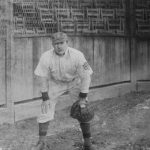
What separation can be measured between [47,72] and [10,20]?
5.76ft

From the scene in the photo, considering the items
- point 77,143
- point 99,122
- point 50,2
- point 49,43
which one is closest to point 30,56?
point 49,43

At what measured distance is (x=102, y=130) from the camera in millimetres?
6578

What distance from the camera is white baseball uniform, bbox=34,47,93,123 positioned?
5422 mm

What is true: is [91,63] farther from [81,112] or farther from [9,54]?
[81,112]

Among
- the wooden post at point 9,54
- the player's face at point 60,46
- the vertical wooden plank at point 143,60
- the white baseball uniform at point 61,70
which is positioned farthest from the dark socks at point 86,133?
the vertical wooden plank at point 143,60

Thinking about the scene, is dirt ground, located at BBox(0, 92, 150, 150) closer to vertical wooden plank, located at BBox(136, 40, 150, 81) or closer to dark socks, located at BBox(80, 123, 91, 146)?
dark socks, located at BBox(80, 123, 91, 146)

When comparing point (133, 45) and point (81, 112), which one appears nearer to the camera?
point (81, 112)

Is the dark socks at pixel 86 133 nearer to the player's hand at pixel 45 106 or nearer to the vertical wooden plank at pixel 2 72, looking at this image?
the player's hand at pixel 45 106

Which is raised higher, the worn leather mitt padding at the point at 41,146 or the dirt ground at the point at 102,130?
the worn leather mitt padding at the point at 41,146

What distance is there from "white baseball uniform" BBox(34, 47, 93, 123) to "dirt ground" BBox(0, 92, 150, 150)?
25.0 inches

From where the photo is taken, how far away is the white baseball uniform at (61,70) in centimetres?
542

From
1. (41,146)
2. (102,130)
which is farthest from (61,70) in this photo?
(102,130)

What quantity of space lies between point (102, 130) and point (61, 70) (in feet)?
4.99

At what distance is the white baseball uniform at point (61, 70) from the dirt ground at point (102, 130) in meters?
0.63
